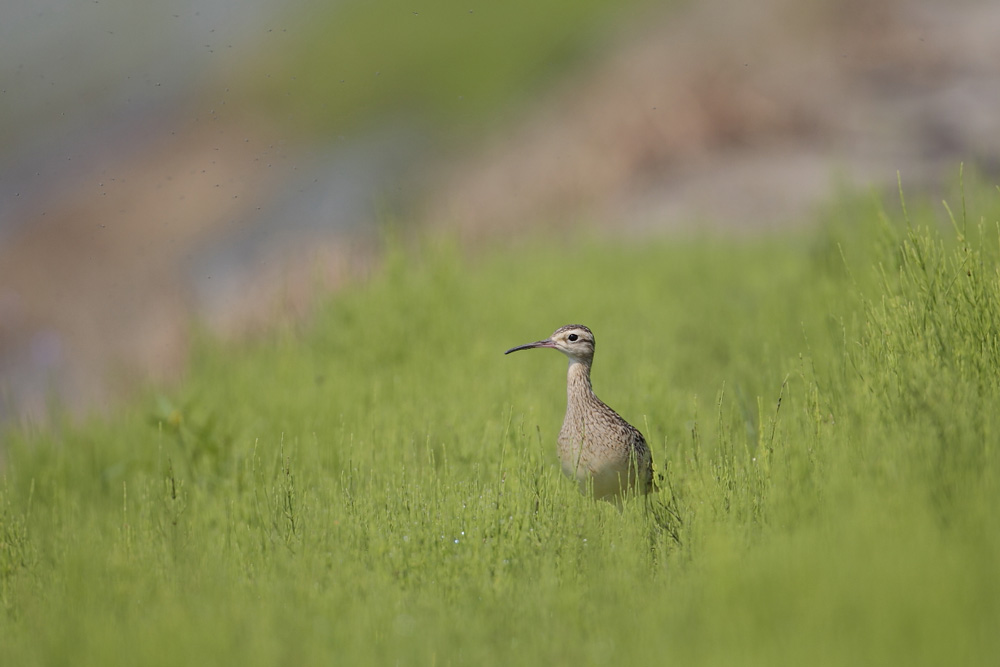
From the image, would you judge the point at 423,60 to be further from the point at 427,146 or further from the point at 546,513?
the point at 546,513

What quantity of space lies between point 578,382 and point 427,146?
20.8 meters

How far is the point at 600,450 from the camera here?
518 cm

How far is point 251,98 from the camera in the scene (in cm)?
3219

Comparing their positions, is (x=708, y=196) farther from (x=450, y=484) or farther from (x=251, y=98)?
(x=251, y=98)

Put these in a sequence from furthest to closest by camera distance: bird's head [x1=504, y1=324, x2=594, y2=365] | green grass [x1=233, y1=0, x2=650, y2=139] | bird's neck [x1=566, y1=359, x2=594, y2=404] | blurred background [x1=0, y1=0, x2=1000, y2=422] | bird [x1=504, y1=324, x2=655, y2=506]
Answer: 1. green grass [x1=233, y1=0, x2=650, y2=139]
2. blurred background [x1=0, y1=0, x2=1000, y2=422]
3. bird's head [x1=504, y1=324, x2=594, y2=365]
4. bird's neck [x1=566, y1=359, x2=594, y2=404]
5. bird [x1=504, y1=324, x2=655, y2=506]

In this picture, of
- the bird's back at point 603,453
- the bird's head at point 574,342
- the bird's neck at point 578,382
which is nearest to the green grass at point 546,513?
the bird's back at point 603,453

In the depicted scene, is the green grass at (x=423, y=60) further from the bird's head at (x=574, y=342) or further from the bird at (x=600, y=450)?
the bird at (x=600, y=450)

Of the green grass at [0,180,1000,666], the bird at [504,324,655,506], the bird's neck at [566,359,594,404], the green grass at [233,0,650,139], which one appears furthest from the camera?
the green grass at [233,0,650,139]

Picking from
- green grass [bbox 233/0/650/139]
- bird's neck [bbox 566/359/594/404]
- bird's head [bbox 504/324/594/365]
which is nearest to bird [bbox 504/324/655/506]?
bird's neck [bbox 566/359/594/404]

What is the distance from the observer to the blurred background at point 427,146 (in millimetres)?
11930

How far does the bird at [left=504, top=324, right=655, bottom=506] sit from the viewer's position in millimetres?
5148

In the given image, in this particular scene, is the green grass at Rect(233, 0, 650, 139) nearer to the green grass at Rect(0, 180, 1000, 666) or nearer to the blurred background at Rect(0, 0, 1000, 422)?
the blurred background at Rect(0, 0, 1000, 422)

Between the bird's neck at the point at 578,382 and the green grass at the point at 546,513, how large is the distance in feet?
1.09

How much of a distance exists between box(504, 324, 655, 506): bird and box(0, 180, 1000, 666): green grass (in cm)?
19
